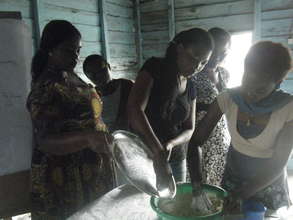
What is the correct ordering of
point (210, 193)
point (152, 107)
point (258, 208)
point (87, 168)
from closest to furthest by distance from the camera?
1. point (258, 208)
2. point (210, 193)
3. point (87, 168)
4. point (152, 107)

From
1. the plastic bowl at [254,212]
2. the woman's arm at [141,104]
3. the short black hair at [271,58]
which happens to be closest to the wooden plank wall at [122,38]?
the woman's arm at [141,104]

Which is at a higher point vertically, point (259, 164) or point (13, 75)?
point (13, 75)

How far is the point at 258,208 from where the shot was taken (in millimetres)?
1053

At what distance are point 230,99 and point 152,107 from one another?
488 millimetres

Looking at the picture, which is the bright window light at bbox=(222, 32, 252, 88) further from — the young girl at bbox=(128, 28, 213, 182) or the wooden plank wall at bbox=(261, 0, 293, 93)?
the young girl at bbox=(128, 28, 213, 182)

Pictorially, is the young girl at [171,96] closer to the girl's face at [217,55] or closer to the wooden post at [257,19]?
the girl's face at [217,55]

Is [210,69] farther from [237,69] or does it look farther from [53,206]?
[237,69]

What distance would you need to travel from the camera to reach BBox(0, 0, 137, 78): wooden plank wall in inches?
125

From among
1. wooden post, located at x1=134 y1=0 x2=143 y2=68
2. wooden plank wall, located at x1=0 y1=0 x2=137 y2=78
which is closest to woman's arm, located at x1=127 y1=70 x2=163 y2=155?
wooden plank wall, located at x1=0 y1=0 x2=137 y2=78

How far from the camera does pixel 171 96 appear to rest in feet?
5.95

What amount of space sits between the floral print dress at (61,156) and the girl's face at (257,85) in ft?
2.51

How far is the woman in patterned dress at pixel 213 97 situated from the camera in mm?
2363

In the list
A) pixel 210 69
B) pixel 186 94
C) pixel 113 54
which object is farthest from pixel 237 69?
pixel 186 94

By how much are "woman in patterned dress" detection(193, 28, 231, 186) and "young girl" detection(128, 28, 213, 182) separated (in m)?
0.40
